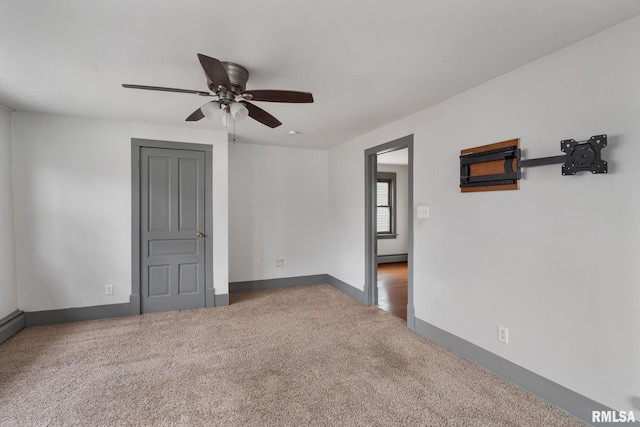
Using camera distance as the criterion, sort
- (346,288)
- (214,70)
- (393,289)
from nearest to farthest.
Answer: (214,70) < (346,288) < (393,289)

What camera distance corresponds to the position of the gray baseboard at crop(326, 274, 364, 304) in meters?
4.55

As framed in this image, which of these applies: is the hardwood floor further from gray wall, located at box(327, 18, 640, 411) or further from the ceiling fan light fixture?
the ceiling fan light fixture

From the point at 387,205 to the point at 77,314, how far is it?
632 cm

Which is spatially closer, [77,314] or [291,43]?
[291,43]

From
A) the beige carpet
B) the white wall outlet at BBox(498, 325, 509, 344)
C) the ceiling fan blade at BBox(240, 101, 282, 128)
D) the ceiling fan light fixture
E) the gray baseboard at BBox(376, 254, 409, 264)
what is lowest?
the beige carpet

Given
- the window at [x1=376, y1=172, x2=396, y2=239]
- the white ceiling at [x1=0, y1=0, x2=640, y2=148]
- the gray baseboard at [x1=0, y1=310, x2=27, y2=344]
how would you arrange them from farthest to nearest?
the window at [x1=376, y1=172, x2=396, y2=239] → the gray baseboard at [x1=0, y1=310, x2=27, y2=344] → the white ceiling at [x1=0, y1=0, x2=640, y2=148]

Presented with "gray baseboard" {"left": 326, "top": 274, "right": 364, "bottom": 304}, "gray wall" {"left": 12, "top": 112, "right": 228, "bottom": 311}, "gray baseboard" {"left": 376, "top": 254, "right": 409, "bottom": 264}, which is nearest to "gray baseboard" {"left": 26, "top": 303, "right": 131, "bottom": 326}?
"gray wall" {"left": 12, "top": 112, "right": 228, "bottom": 311}

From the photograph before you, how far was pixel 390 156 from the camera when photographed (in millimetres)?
6480

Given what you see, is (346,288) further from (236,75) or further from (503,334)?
(236,75)

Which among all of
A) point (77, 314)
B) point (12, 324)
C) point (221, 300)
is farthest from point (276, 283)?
point (12, 324)

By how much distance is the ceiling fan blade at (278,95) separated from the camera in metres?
2.15

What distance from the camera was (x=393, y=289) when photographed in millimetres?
5262

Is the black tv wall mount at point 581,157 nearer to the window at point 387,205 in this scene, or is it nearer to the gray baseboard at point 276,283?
the gray baseboard at point 276,283

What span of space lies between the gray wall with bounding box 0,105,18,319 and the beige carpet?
0.43 metres
